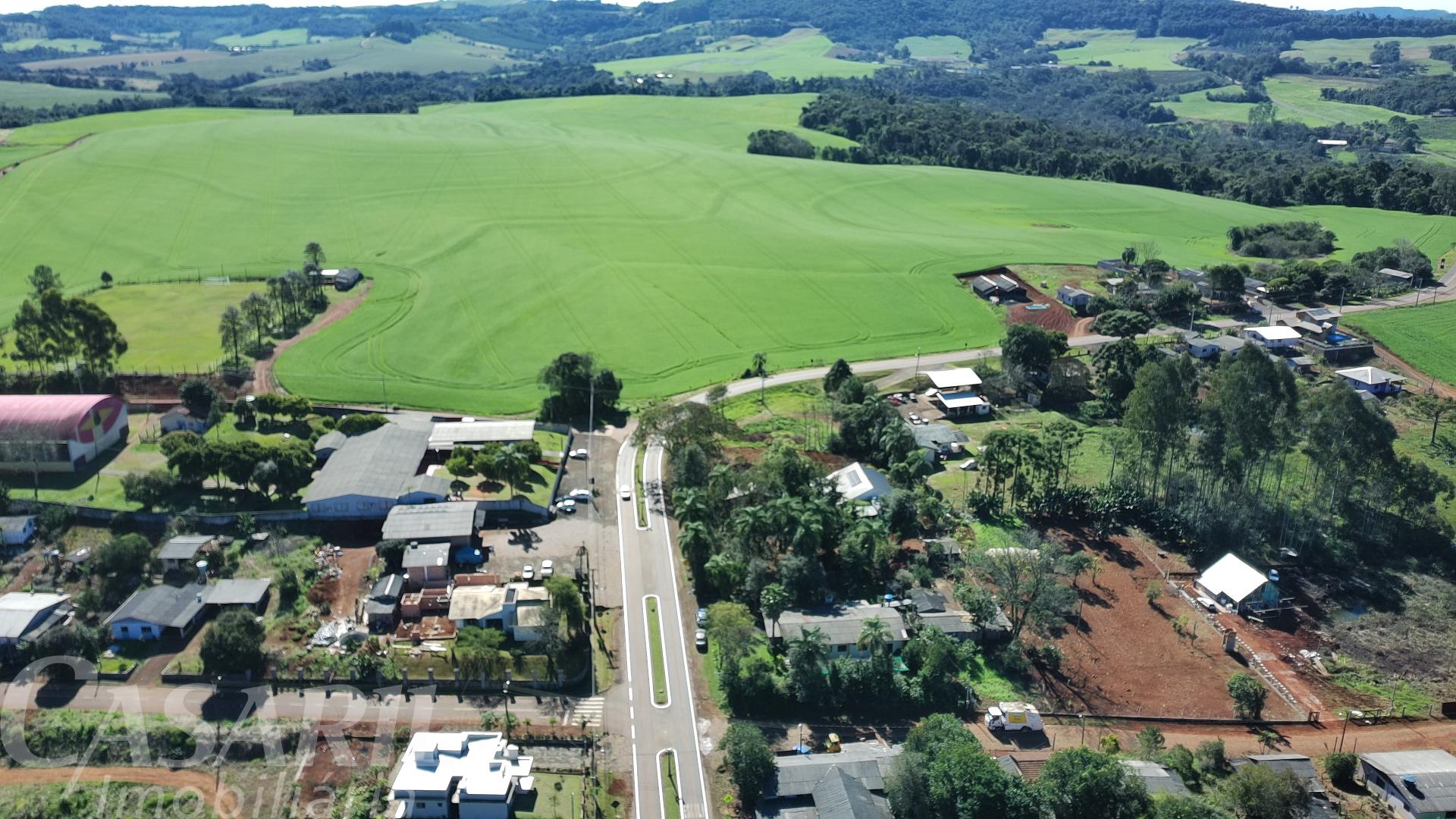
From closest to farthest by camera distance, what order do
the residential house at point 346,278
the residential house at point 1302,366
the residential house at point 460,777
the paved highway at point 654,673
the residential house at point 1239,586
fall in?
the residential house at point 460,777, the paved highway at point 654,673, the residential house at point 1239,586, the residential house at point 1302,366, the residential house at point 346,278

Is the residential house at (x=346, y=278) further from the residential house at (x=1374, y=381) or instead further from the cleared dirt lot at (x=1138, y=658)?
the residential house at (x=1374, y=381)

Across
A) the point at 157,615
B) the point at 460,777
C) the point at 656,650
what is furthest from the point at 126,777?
the point at 656,650

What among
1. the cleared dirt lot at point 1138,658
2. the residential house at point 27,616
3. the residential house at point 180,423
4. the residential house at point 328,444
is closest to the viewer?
the cleared dirt lot at point 1138,658

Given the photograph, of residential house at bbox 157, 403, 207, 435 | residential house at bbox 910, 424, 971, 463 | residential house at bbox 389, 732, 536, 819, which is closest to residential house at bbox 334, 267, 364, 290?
residential house at bbox 157, 403, 207, 435

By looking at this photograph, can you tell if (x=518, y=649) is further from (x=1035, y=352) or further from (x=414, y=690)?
(x=1035, y=352)

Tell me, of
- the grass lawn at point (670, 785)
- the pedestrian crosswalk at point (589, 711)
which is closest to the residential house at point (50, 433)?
the pedestrian crosswalk at point (589, 711)

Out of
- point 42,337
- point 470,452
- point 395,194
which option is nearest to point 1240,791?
point 470,452

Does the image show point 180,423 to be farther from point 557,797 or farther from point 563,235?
point 563,235
